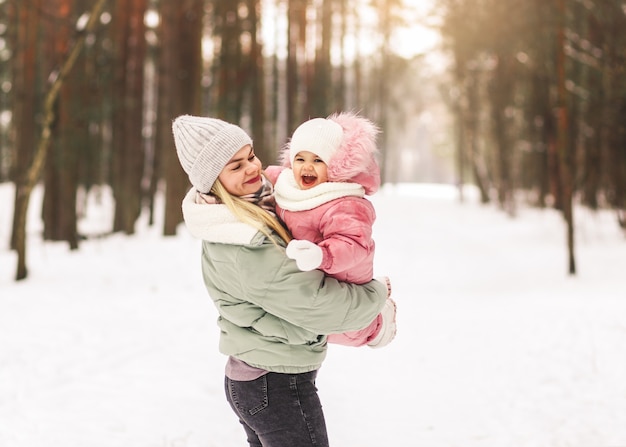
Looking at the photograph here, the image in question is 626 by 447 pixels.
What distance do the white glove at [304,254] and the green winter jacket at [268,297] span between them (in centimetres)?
10

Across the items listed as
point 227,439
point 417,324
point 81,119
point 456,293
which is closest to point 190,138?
point 227,439

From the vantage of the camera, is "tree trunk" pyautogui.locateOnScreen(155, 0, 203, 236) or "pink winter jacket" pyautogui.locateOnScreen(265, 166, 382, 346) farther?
"tree trunk" pyautogui.locateOnScreen(155, 0, 203, 236)

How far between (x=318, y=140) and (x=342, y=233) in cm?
39

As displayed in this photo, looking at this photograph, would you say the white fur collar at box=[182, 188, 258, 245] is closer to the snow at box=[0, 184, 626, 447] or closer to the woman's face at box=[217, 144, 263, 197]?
the woman's face at box=[217, 144, 263, 197]

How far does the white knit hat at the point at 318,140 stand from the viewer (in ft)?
7.30

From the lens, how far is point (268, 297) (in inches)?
80.7

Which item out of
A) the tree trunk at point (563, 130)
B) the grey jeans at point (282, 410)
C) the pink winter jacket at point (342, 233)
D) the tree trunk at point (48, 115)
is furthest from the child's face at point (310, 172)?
the tree trunk at point (563, 130)

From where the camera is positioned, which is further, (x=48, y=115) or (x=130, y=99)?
(x=130, y=99)

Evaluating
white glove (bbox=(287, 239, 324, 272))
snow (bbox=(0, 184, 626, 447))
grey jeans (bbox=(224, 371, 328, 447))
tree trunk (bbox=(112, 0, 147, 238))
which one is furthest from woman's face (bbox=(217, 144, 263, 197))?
tree trunk (bbox=(112, 0, 147, 238))

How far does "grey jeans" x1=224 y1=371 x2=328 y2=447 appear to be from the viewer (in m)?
2.16

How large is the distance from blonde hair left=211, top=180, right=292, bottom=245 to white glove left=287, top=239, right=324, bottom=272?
0.13 meters

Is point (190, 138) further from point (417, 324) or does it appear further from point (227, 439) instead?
point (417, 324)

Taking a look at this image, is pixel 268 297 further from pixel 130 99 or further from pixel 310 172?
pixel 130 99

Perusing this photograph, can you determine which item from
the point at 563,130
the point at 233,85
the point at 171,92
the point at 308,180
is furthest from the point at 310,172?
the point at 233,85
